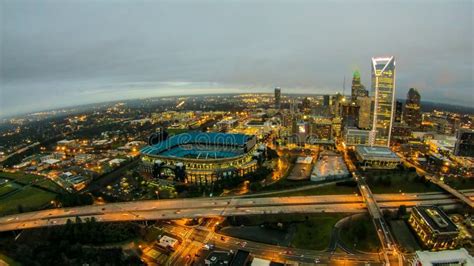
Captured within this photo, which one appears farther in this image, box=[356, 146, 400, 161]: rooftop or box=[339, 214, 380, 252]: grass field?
box=[356, 146, 400, 161]: rooftop

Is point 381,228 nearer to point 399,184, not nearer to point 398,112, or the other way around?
point 399,184

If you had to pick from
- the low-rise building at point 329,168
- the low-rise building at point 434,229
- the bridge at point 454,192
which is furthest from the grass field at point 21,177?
the bridge at point 454,192

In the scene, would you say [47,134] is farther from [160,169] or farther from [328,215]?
[328,215]

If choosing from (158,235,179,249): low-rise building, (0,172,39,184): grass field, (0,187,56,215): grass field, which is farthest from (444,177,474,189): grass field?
(0,172,39,184): grass field

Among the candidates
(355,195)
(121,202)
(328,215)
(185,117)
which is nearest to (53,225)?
(121,202)

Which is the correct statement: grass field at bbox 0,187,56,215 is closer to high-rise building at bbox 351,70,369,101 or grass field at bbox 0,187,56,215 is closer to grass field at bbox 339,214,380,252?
grass field at bbox 339,214,380,252

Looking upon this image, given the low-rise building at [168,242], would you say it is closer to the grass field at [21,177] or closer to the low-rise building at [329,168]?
Result: the low-rise building at [329,168]

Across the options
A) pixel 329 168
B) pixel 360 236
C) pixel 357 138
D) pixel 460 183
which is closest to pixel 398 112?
pixel 357 138
